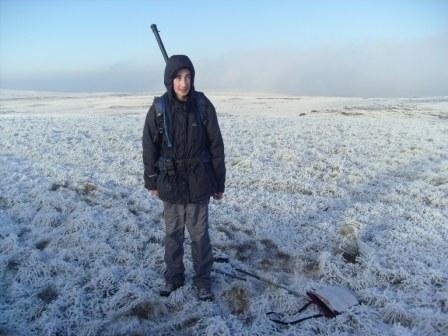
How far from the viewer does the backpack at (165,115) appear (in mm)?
5199

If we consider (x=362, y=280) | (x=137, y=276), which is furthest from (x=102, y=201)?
(x=362, y=280)

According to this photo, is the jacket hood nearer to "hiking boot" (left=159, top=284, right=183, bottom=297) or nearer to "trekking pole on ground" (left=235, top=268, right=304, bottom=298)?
"hiking boot" (left=159, top=284, right=183, bottom=297)

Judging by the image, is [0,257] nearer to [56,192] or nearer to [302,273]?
[56,192]

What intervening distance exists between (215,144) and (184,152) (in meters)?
0.43

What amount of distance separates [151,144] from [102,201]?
4308 millimetres

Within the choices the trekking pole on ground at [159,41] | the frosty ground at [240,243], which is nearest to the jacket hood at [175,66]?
the trekking pole on ground at [159,41]

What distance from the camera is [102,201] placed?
914 cm

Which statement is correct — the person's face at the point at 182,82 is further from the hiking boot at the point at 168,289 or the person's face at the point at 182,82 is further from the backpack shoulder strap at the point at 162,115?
the hiking boot at the point at 168,289

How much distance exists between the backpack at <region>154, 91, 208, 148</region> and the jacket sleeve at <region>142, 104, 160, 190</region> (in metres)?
0.07

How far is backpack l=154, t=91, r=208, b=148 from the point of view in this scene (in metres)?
5.20

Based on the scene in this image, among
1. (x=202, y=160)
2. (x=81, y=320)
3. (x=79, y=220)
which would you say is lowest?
(x=81, y=320)

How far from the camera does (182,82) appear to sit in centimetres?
508

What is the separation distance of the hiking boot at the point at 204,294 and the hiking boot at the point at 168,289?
0.35m

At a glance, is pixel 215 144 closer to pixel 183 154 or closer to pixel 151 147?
pixel 183 154
